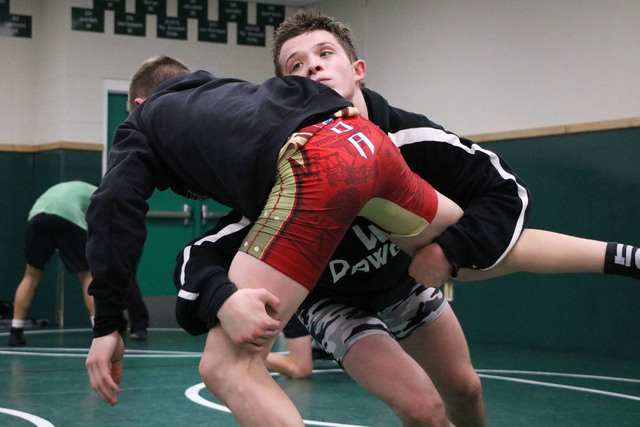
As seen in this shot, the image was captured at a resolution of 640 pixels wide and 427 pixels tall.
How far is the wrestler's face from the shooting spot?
2.44 metres

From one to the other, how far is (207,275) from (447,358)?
1039mm

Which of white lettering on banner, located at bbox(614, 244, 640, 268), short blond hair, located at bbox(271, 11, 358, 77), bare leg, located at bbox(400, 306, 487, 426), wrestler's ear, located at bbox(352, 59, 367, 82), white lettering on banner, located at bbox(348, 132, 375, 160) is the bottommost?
bare leg, located at bbox(400, 306, 487, 426)

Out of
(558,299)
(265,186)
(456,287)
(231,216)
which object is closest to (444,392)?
(231,216)

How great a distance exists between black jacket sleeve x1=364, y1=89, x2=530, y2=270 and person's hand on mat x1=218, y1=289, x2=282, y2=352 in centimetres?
65

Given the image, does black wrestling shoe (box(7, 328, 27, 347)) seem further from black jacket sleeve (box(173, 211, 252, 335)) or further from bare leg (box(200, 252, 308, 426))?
bare leg (box(200, 252, 308, 426))

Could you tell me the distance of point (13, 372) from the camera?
5359 mm

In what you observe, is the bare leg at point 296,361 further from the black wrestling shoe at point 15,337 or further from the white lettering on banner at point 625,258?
the white lettering on banner at point 625,258

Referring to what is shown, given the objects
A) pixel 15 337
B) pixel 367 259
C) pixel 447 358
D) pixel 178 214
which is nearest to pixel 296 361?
Result: pixel 447 358

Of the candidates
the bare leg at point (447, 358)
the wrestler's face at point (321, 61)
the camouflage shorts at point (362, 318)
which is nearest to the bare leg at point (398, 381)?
the camouflage shorts at point (362, 318)

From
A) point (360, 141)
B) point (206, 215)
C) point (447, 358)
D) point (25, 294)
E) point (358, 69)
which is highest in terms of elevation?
point (358, 69)

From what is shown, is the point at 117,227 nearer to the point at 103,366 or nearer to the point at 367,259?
the point at 103,366

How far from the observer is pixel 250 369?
198 cm

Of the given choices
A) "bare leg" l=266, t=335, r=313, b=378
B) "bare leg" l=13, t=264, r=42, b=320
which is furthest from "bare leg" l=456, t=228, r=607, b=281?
"bare leg" l=13, t=264, r=42, b=320

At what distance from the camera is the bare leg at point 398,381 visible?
8.48 ft
